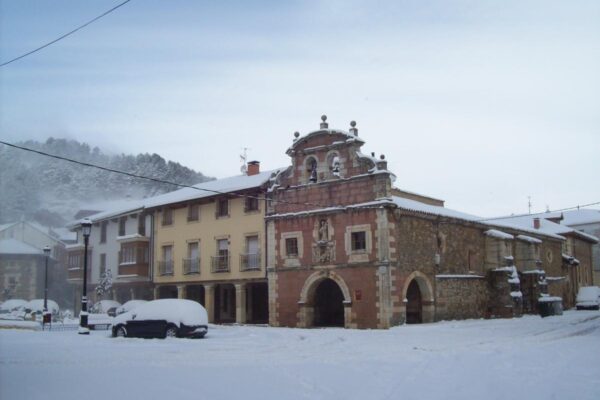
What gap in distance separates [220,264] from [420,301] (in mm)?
11625

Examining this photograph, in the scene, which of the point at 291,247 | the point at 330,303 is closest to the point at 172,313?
the point at 291,247

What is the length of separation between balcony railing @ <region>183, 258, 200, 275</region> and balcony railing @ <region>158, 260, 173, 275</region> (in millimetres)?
1521

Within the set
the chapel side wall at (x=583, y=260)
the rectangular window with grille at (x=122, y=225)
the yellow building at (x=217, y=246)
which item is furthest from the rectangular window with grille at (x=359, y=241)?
the chapel side wall at (x=583, y=260)

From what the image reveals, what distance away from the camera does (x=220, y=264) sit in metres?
35.1

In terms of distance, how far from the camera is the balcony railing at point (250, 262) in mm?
33000

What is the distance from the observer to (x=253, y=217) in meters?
33.4

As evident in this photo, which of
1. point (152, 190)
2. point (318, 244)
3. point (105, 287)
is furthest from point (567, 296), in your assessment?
point (152, 190)

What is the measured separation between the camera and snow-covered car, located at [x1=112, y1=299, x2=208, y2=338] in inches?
866

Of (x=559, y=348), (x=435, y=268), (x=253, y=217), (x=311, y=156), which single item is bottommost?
(x=559, y=348)

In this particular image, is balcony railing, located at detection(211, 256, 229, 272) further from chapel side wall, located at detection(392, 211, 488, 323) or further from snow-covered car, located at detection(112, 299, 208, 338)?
snow-covered car, located at detection(112, 299, 208, 338)

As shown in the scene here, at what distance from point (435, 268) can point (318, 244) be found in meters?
5.98

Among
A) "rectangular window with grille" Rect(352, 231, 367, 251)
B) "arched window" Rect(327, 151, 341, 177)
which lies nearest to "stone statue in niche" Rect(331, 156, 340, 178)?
"arched window" Rect(327, 151, 341, 177)

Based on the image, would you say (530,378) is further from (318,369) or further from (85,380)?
(85,380)

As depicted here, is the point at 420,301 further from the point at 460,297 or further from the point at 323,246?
the point at 323,246
